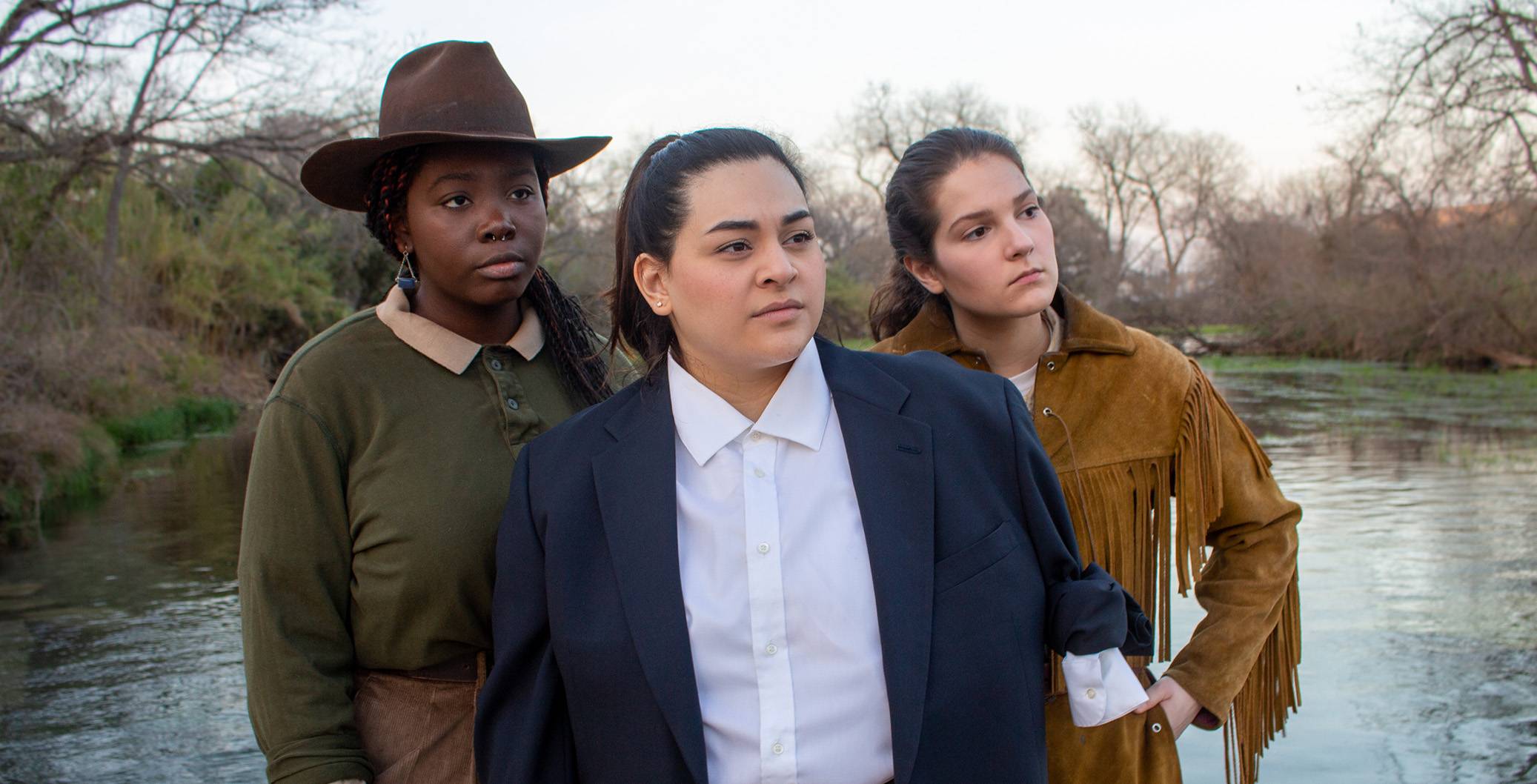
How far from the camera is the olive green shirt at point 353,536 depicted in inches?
86.0

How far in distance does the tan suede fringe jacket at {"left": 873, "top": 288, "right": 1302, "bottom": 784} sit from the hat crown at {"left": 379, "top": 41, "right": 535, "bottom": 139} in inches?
47.5

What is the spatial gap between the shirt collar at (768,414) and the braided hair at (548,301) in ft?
1.82

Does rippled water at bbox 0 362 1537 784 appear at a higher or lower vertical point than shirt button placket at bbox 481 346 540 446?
lower

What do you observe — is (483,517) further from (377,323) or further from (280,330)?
(280,330)

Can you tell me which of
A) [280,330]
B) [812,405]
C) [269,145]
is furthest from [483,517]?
[280,330]

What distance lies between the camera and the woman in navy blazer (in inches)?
75.3

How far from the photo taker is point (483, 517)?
2.30 meters

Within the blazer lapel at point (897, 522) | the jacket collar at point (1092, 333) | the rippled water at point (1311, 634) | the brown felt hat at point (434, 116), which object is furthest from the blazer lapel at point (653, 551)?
the rippled water at point (1311, 634)

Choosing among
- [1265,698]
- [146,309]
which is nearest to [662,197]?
[1265,698]

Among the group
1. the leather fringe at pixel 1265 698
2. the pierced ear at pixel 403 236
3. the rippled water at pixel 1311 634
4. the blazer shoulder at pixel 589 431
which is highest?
the pierced ear at pixel 403 236

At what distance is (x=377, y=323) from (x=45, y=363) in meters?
13.0

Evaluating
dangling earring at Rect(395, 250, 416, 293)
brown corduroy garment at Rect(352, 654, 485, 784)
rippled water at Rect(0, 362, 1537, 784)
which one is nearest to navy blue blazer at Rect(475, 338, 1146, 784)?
brown corduroy garment at Rect(352, 654, 485, 784)

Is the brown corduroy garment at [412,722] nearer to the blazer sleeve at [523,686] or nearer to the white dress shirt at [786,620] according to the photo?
the blazer sleeve at [523,686]

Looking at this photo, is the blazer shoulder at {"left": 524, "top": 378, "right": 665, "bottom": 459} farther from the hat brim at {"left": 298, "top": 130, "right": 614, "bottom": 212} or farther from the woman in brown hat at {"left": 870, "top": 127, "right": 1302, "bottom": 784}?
the woman in brown hat at {"left": 870, "top": 127, "right": 1302, "bottom": 784}
